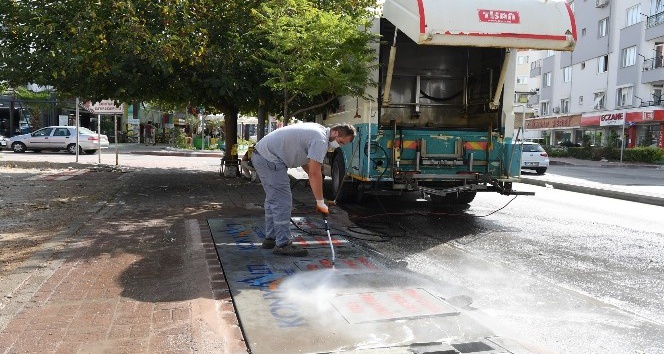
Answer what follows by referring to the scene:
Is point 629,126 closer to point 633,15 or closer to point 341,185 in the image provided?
point 633,15

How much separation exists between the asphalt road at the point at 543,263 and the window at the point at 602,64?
36854mm

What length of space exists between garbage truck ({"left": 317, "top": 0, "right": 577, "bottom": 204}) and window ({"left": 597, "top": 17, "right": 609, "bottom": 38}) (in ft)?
128

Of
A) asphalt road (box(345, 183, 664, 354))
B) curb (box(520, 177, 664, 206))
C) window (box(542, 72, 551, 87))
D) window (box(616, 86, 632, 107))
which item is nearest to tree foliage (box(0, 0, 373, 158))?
asphalt road (box(345, 183, 664, 354))

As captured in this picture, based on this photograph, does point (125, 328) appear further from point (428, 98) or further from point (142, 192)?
point (142, 192)

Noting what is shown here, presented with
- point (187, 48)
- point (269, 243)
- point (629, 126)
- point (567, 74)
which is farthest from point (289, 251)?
point (567, 74)

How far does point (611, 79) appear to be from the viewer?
43.0 metres

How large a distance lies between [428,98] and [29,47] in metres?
8.45

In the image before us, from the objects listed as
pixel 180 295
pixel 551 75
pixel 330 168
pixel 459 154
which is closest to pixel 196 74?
pixel 330 168

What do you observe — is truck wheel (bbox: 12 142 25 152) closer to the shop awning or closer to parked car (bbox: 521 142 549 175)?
parked car (bbox: 521 142 549 175)

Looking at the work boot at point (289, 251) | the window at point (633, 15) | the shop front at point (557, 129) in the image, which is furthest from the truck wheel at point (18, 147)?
the window at point (633, 15)

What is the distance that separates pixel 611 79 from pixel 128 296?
148 ft

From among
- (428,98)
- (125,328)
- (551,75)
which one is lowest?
(125,328)

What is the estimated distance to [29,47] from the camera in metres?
12.2

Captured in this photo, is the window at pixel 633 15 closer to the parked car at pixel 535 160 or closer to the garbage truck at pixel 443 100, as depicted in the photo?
the parked car at pixel 535 160
